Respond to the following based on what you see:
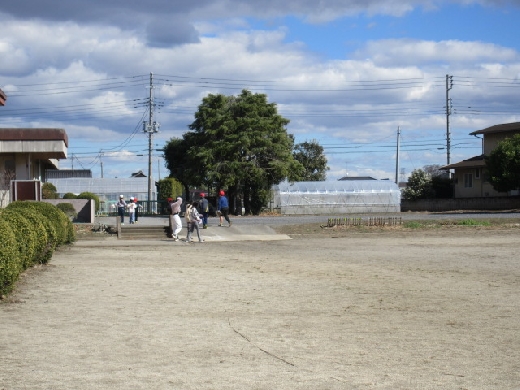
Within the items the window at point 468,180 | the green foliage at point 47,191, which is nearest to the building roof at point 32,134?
the green foliage at point 47,191

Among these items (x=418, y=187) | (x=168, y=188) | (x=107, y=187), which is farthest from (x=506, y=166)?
(x=107, y=187)

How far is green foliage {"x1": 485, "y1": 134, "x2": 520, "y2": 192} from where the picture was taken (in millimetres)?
58406

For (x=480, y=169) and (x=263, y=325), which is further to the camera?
(x=480, y=169)

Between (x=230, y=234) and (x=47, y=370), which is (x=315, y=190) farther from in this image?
(x=47, y=370)

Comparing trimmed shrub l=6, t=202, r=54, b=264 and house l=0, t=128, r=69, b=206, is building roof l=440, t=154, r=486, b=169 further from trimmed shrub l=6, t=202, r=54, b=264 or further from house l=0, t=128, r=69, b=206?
trimmed shrub l=6, t=202, r=54, b=264

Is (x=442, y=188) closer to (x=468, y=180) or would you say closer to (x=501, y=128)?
(x=468, y=180)

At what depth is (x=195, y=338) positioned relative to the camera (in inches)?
394

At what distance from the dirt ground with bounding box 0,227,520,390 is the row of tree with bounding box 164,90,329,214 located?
3567 centimetres

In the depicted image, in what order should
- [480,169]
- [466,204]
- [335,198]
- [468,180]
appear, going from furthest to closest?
[468,180], [480,169], [335,198], [466,204]

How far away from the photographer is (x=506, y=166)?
193ft

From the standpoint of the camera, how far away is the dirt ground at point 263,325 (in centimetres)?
798

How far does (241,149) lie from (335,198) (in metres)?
12.1

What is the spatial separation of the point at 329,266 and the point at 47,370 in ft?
42.8

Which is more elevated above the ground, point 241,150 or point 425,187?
point 241,150
